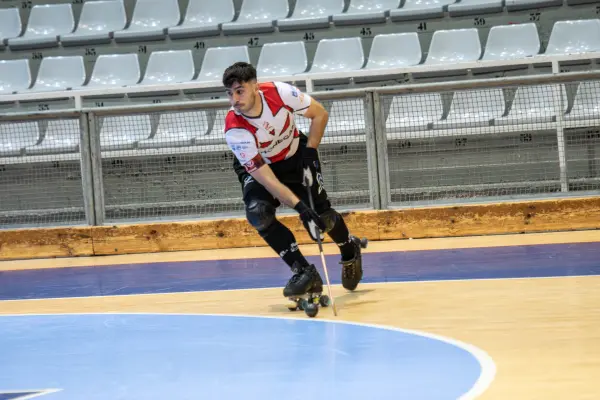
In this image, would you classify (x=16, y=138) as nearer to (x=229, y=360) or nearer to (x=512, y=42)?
(x=512, y=42)

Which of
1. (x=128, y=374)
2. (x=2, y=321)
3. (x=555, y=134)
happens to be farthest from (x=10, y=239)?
(x=128, y=374)

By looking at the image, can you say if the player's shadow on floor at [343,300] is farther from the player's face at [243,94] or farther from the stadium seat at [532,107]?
the stadium seat at [532,107]

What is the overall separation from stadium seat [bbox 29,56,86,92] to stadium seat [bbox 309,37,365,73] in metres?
3.28

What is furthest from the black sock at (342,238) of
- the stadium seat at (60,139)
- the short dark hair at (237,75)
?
the stadium seat at (60,139)

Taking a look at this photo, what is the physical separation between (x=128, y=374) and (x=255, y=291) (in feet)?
8.65

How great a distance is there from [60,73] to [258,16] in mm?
2823

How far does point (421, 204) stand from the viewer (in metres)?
9.45

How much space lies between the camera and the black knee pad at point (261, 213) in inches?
234

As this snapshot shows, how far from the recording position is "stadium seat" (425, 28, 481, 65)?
1180 cm

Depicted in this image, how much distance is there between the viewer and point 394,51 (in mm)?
12102

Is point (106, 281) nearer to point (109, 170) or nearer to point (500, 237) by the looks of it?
point (109, 170)

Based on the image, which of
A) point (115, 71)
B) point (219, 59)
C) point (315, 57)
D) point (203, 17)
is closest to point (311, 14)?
point (315, 57)

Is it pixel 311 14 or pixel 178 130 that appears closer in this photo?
pixel 178 130

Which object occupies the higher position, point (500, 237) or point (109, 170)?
point (109, 170)
